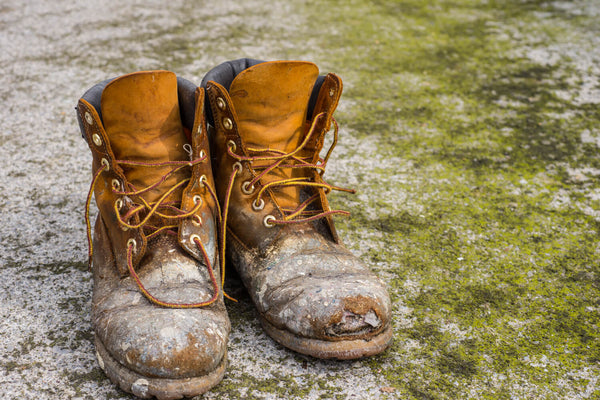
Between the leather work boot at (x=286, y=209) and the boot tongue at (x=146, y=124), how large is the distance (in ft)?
0.39

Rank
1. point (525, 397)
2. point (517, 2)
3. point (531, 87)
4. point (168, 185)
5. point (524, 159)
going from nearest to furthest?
point (525, 397)
point (168, 185)
point (524, 159)
point (531, 87)
point (517, 2)

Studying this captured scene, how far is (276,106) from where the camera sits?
148 centimetres

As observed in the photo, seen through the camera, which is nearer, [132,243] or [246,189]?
[132,243]

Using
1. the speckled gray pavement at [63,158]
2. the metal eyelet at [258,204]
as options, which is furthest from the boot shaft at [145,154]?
the speckled gray pavement at [63,158]

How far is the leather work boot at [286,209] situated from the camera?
4.22ft

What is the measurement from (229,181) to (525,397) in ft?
2.87

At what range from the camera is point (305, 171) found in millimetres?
1588

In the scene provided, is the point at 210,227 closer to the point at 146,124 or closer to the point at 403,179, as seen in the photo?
the point at 146,124

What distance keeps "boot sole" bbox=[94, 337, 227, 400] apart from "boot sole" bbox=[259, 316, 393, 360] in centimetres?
20

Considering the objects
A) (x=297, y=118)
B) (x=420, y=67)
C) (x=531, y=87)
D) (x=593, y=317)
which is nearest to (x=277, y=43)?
(x=420, y=67)

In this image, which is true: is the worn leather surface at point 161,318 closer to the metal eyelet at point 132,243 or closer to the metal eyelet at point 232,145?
the metal eyelet at point 132,243

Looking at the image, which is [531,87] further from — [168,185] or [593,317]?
[168,185]

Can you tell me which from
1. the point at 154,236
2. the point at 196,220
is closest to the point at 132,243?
the point at 154,236

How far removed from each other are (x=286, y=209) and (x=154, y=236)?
0.35m
